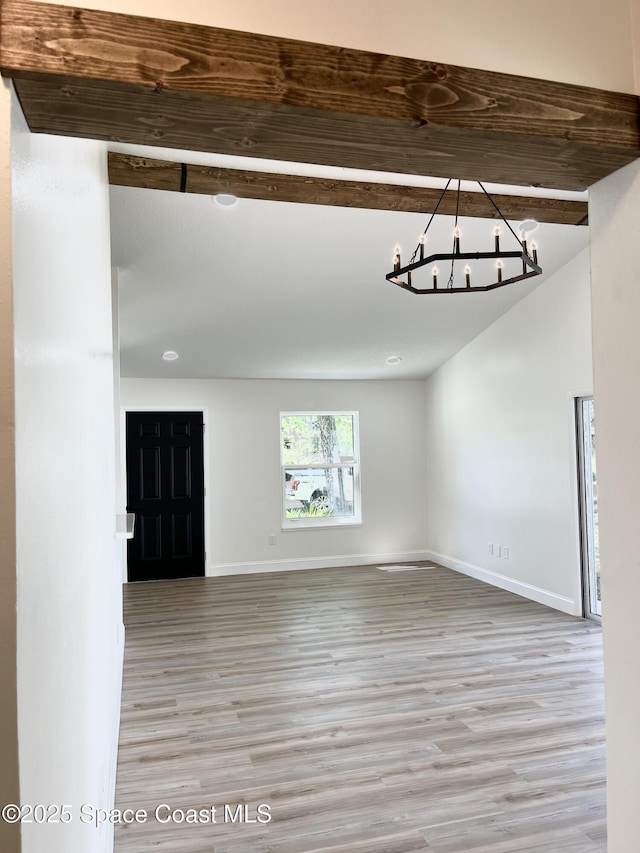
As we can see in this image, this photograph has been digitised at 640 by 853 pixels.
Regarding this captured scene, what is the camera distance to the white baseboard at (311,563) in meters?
7.75

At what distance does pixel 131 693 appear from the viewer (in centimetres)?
402

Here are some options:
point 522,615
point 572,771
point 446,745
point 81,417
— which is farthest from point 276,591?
point 81,417

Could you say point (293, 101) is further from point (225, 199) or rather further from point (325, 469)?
point (325, 469)

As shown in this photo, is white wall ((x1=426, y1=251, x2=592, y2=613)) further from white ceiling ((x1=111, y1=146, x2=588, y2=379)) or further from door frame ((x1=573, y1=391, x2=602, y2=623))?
white ceiling ((x1=111, y1=146, x2=588, y2=379))

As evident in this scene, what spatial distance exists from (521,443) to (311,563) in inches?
124

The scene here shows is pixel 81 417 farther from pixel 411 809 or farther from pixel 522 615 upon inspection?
pixel 522 615

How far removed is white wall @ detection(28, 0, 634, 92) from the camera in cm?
108

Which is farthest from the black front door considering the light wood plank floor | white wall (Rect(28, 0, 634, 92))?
white wall (Rect(28, 0, 634, 92))

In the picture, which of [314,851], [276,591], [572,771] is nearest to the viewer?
[314,851]

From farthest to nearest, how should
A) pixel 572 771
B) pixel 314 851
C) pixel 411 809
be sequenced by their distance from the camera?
pixel 572 771 → pixel 411 809 → pixel 314 851

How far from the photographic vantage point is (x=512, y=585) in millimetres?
6488

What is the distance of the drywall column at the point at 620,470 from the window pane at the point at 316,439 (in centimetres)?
676

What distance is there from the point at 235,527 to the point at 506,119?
276 inches

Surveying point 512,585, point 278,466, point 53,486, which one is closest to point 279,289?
point 278,466
